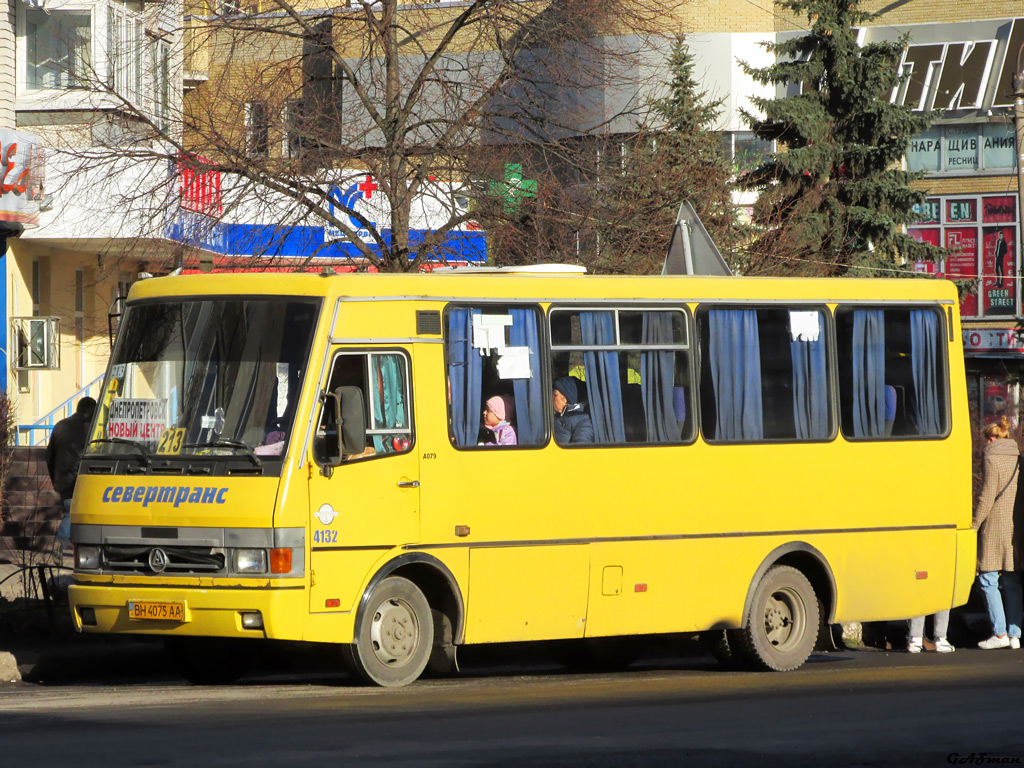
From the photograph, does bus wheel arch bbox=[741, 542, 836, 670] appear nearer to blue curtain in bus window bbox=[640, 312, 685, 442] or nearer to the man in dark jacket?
blue curtain in bus window bbox=[640, 312, 685, 442]

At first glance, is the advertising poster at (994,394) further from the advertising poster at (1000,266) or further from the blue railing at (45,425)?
the blue railing at (45,425)

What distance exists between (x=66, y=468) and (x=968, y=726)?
9.88m

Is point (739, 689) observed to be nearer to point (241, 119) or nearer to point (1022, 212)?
point (241, 119)

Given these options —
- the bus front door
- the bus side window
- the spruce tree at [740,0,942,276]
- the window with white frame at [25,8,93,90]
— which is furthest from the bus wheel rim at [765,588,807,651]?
the spruce tree at [740,0,942,276]

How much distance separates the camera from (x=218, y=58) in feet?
61.5

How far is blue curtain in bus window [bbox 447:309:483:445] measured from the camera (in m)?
11.3

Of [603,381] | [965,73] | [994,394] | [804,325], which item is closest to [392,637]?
[603,381]

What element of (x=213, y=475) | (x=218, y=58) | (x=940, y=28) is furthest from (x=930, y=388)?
(x=940, y=28)

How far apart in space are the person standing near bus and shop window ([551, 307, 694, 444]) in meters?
4.08

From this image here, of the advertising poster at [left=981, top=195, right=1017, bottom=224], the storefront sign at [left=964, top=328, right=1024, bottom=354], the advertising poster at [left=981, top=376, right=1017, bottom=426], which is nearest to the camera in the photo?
the advertising poster at [left=981, top=376, right=1017, bottom=426]

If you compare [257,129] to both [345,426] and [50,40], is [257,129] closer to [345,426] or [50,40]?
[345,426]

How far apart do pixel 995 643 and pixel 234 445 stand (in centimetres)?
792

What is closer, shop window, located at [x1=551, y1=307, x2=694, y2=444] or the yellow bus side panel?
the yellow bus side panel

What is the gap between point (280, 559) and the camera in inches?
404
